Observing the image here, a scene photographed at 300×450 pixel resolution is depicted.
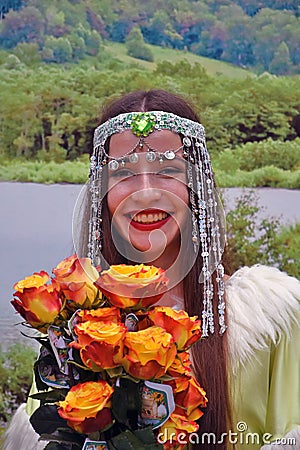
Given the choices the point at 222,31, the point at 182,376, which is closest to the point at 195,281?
the point at 182,376

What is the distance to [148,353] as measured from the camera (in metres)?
0.59

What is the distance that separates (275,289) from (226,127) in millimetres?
1040

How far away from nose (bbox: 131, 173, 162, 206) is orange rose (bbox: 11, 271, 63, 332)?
0.84ft

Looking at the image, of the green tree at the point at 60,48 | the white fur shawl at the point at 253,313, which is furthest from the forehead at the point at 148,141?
the green tree at the point at 60,48

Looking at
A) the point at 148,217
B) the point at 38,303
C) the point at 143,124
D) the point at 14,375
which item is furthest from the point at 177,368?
the point at 14,375

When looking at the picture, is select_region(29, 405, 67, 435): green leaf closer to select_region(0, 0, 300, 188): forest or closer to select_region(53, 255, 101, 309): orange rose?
select_region(53, 255, 101, 309): orange rose

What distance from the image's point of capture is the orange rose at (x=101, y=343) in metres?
0.59

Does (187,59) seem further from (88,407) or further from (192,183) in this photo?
(88,407)

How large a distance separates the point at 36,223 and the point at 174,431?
1412 mm

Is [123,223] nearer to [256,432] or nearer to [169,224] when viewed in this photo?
[169,224]

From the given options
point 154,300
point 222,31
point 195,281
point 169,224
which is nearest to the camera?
point 154,300

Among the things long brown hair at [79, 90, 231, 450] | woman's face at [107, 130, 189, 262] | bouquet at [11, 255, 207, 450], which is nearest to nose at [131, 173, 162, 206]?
woman's face at [107, 130, 189, 262]

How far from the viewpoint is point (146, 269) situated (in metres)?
0.64

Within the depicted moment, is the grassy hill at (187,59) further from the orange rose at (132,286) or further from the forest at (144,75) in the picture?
the orange rose at (132,286)
